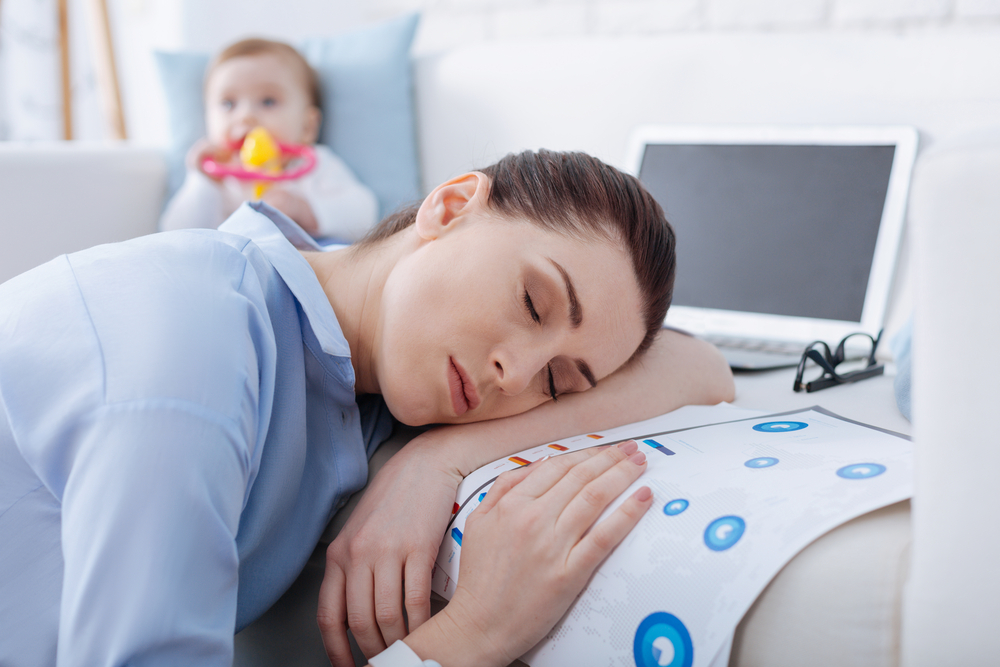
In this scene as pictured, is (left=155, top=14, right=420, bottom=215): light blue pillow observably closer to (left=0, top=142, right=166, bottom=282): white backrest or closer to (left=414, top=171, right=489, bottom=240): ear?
(left=0, top=142, right=166, bottom=282): white backrest

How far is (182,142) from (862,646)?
5.73ft

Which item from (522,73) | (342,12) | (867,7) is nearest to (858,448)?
→ (522,73)

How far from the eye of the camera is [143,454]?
17.2 inches

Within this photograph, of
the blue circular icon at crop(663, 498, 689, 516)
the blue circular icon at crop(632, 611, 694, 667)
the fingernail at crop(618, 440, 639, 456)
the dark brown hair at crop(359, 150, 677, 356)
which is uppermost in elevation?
the dark brown hair at crop(359, 150, 677, 356)

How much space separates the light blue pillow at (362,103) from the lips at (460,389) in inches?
38.4

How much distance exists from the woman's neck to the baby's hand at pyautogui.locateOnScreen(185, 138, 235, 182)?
38.6 inches

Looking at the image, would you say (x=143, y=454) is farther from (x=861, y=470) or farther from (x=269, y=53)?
(x=269, y=53)

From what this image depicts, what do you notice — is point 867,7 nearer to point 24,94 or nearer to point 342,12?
point 342,12

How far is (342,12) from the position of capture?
2320mm

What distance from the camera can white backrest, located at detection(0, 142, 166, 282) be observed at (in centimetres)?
131

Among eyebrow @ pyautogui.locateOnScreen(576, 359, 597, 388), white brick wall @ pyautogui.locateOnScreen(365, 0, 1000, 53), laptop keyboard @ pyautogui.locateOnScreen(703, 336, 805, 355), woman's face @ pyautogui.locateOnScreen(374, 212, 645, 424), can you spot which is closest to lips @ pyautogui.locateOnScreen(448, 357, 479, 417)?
woman's face @ pyautogui.locateOnScreen(374, 212, 645, 424)

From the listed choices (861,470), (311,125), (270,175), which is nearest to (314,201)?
(270,175)

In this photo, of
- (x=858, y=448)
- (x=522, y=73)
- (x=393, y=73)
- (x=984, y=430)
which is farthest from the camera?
(x=393, y=73)

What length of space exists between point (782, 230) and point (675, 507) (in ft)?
2.75
